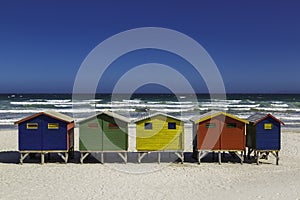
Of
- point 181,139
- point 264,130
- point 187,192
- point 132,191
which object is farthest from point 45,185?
point 264,130

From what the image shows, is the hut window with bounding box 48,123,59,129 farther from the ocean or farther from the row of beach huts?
the ocean

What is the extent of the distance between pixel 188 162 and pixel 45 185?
704 cm

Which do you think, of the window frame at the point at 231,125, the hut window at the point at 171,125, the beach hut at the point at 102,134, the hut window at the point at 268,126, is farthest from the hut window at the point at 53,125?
the hut window at the point at 268,126

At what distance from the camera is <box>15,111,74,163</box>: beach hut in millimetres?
15305

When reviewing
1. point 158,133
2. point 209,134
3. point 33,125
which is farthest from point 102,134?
point 209,134

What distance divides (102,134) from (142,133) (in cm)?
183

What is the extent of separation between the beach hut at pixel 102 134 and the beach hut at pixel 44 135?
2.71 ft

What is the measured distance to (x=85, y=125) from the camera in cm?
1538

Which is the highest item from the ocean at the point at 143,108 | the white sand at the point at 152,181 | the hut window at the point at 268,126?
the hut window at the point at 268,126

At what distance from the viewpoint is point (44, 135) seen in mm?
15352

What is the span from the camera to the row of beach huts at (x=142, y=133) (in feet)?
50.3

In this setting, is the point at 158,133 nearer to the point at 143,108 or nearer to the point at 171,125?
the point at 171,125

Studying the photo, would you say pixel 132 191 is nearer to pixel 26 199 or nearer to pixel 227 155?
pixel 26 199

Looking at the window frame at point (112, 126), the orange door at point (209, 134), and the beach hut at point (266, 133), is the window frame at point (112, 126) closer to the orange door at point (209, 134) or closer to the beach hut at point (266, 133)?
the orange door at point (209, 134)
